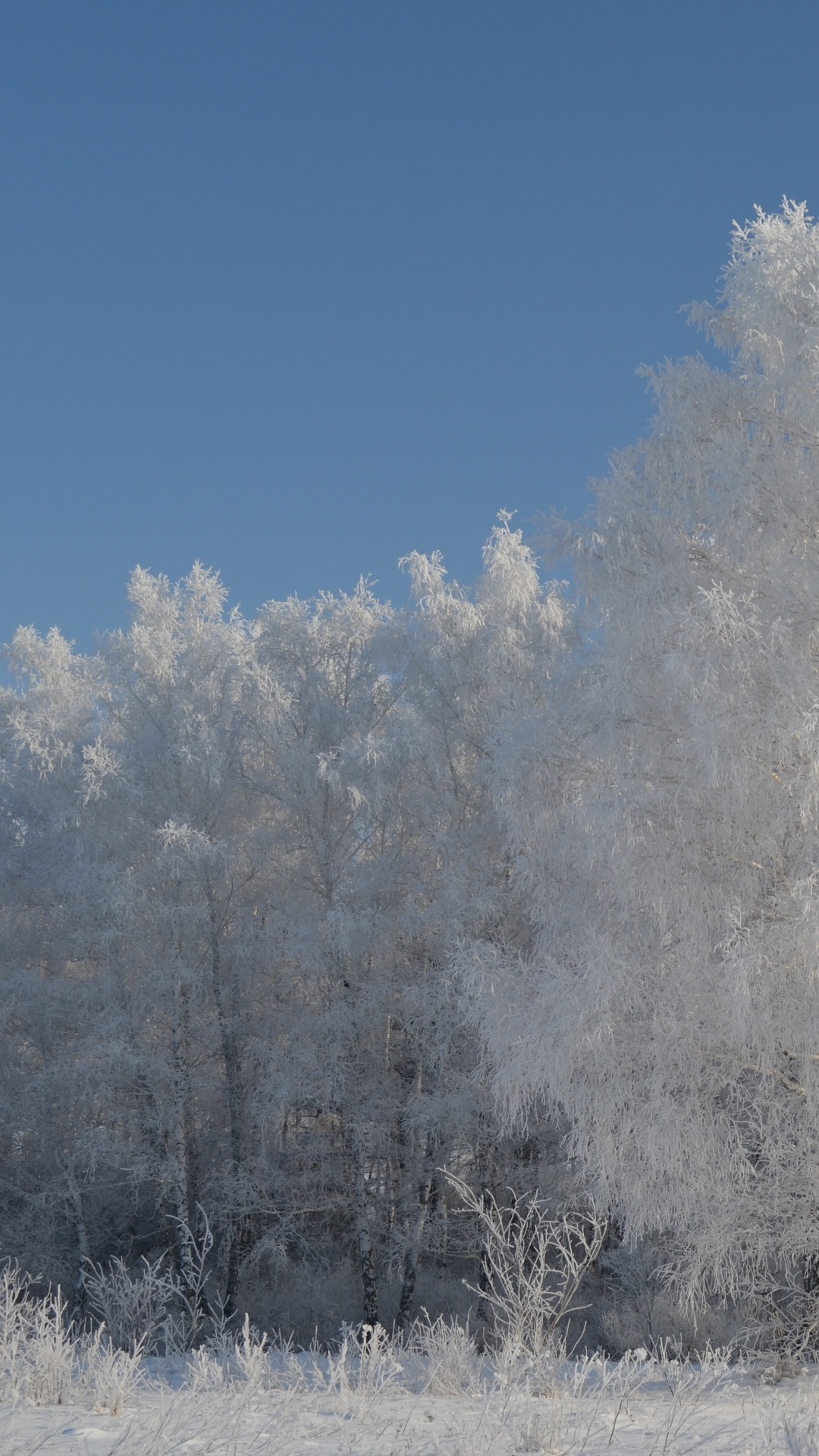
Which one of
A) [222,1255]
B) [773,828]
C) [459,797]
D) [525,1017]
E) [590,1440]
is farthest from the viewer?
[222,1255]

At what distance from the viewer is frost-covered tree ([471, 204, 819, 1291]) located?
7.36m

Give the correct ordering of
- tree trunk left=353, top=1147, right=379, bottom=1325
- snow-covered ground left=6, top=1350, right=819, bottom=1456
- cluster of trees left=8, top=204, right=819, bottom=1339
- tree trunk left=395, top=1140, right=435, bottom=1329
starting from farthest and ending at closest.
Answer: tree trunk left=395, top=1140, right=435, bottom=1329
tree trunk left=353, top=1147, right=379, bottom=1325
cluster of trees left=8, top=204, right=819, bottom=1339
snow-covered ground left=6, top=1350, right=819, bottom=1456

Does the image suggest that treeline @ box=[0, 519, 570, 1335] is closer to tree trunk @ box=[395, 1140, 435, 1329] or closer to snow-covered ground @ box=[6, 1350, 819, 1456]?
tree trunk @ box=[395, 1140, 435, 1329]

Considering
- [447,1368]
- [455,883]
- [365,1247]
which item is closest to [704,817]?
[447,1368]

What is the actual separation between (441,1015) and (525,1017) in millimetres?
4724

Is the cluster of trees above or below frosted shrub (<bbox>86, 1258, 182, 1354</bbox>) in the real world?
above

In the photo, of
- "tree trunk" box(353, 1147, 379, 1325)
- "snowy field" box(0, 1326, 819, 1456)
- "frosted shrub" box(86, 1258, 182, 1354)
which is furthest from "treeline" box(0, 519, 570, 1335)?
"snowy field" box(0, 1326, 819, 1456)

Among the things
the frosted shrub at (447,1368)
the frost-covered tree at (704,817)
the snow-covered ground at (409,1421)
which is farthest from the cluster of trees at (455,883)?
the snow-covered ground at (409,1421)

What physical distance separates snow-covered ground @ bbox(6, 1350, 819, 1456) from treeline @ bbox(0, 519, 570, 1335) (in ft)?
22.8

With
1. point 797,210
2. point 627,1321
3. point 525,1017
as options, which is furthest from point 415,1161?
point 797,210

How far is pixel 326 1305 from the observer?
47.4 feet

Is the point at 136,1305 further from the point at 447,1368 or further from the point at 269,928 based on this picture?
the point at 269,928

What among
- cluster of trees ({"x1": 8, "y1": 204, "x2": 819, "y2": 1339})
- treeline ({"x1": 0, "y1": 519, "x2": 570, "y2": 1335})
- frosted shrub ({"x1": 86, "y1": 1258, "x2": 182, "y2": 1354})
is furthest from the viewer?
treeline ({"x1": 0, "y1": 519, "x2": 570, "y2": 1335})

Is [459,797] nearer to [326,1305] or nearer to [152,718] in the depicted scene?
[152,718]
